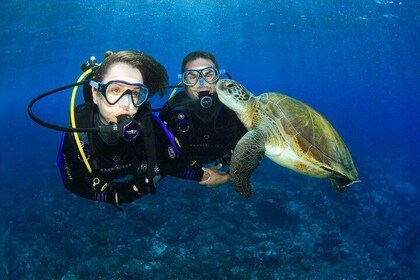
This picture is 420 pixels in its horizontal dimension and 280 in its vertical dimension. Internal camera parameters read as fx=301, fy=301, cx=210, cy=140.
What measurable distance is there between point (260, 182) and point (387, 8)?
56.7 ft

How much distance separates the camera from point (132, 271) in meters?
6.71

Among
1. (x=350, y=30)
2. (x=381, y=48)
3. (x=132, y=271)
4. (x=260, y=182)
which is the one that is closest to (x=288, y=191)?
(x=260, y=182)

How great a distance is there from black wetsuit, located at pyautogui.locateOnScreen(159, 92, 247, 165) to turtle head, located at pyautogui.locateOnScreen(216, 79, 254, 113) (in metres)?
0.47

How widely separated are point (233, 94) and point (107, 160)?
4.92 ft

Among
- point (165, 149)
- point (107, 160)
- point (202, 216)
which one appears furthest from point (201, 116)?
point (202, 216)

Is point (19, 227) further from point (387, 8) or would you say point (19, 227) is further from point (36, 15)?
point (387, 8)

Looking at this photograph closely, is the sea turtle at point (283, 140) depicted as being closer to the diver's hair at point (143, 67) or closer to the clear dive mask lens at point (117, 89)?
the diver's hair at point (143, 67)

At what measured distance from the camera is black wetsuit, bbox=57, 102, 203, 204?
2847mm

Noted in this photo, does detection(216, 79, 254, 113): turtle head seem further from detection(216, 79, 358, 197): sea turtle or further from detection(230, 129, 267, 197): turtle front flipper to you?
detection(230, 129, 267, 197): turtle front flipper

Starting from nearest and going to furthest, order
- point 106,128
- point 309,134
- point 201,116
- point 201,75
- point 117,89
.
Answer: point 106,128
point 117,89
point 309,134
point 201,116
point 201,75

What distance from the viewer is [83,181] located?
304 cm

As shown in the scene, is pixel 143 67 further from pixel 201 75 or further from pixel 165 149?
pixel 201 75

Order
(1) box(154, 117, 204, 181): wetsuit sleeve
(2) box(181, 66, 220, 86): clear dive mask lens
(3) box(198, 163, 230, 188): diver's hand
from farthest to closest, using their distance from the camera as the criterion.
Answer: (2) box(181, 66, 220, 86): clear dive mask lens, (3) box(198, 163, 230, 188): diver's hand, (1) box(154, 117, 204, 181): wetsuit sleeve

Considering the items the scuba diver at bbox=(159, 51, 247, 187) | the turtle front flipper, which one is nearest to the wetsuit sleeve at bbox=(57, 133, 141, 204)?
the scuba diver at bbox=(159, 51, 247, 187)
